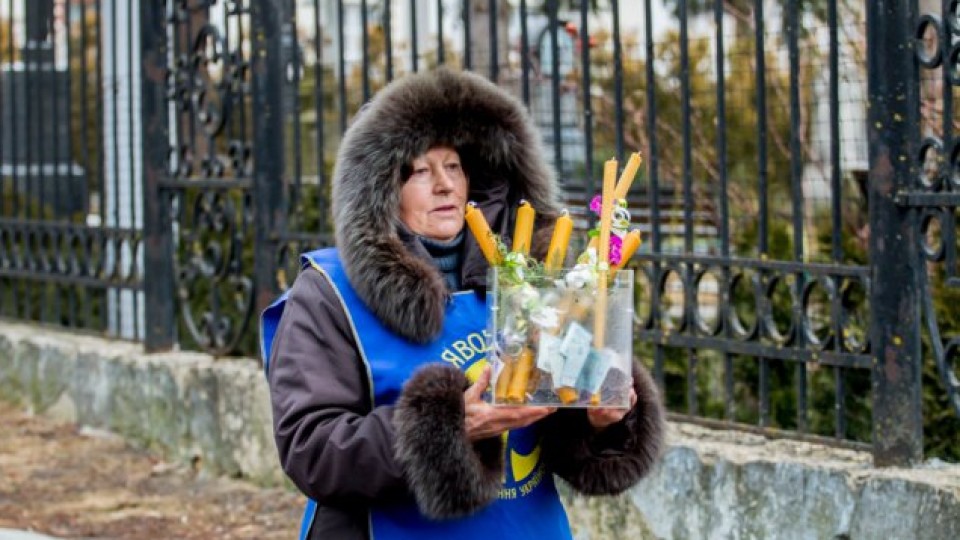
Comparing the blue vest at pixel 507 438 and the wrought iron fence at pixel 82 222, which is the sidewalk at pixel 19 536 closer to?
the wrought iron fence at pixel 82 222

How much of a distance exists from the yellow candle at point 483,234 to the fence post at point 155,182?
491 centimetres

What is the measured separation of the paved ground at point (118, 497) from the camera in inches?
261

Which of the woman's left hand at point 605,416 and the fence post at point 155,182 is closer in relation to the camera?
the woman's left hand at point 605,416

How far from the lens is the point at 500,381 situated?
305 centimetres

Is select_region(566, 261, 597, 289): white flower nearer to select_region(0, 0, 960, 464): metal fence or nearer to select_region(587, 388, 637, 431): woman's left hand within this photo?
select_region(587, 388, 637, 431): woman's left hand

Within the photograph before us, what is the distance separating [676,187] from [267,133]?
73.4 inches

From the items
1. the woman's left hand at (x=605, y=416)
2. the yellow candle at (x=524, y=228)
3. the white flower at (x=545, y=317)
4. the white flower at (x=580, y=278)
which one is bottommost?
the woman's left hand at (x=605, y=416)

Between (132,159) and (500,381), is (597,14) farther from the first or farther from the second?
(500,381)

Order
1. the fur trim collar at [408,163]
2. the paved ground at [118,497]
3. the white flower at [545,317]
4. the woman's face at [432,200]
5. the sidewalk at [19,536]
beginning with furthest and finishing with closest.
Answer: the paved ground at [118,497] < the sidewalk at [19,536] < the woman's face at [432,200] < the fur trim collar at [408,163] < the white flower at [545,317]

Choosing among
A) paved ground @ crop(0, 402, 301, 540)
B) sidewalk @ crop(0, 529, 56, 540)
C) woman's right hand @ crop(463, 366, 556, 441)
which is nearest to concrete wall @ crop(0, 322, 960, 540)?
paved ground @ crop(0, 402, 301, 540)

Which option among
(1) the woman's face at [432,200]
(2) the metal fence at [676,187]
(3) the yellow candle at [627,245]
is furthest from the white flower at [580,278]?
(2) the metal fence at [676,187]

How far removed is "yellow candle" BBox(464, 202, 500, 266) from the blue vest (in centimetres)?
22

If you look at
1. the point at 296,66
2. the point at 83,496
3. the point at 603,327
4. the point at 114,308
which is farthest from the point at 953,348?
the point at 114,308

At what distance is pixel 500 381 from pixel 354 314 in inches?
17.3
